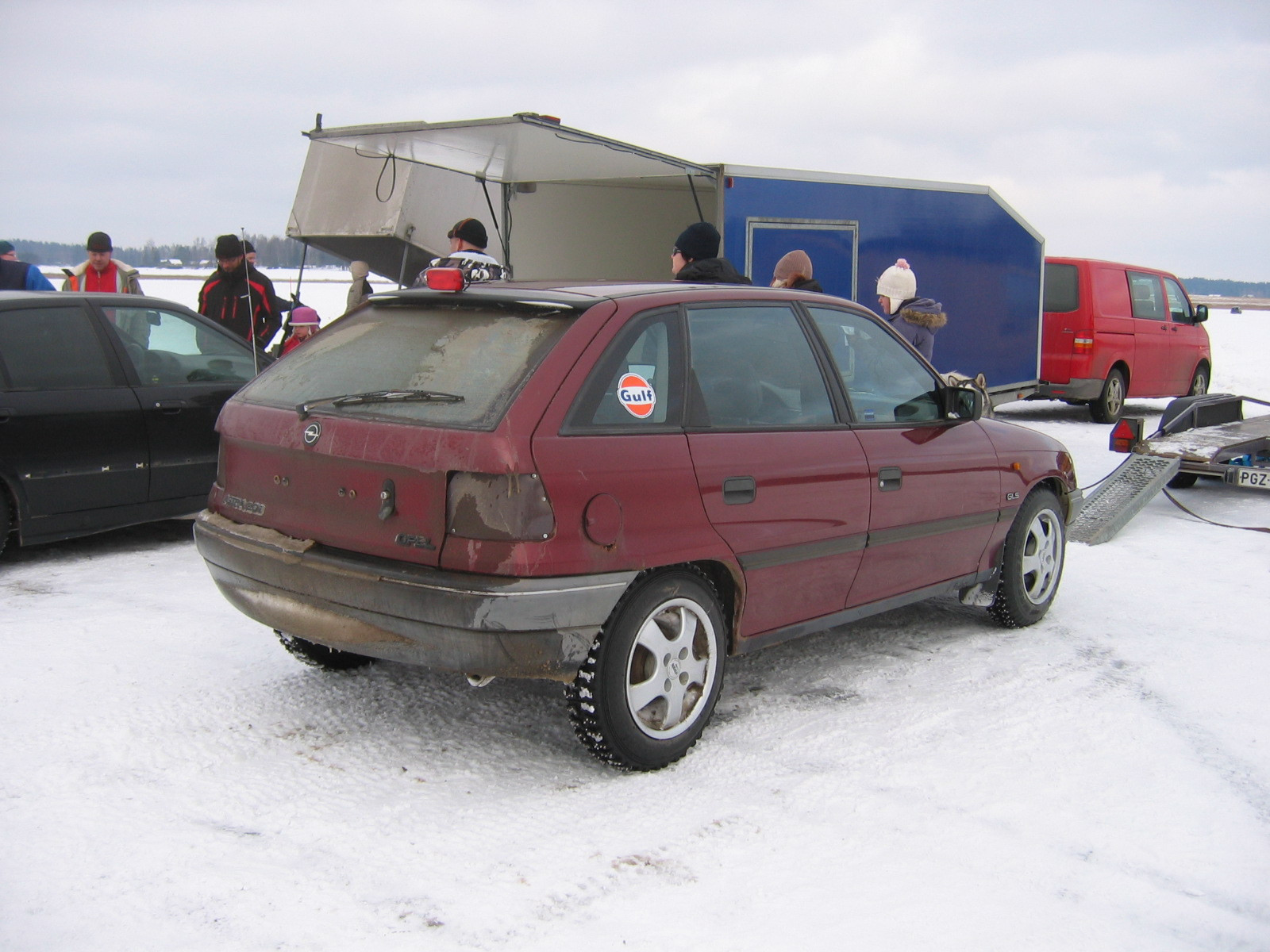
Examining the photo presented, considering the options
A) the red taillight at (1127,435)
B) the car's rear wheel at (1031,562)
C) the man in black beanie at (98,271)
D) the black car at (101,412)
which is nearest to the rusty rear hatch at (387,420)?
the black car at (101,412)

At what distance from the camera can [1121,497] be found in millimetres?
7723

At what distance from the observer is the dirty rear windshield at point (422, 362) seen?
11.1 ft

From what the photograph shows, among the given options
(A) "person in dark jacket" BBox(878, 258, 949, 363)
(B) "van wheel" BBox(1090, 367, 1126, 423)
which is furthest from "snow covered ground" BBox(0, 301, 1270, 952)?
(B) "van wheel" BBox(1090, 367, 1126, 423)

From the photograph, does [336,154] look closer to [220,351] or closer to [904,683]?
[220,351]

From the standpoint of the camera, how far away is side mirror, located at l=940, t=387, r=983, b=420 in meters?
4.80

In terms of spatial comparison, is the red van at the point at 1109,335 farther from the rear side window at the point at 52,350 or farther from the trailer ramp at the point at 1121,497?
the rear side window at the point at 52,350

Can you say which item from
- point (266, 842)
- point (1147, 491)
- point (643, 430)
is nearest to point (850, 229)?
point (1147, 491)

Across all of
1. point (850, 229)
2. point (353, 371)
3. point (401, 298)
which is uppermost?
point (850, 229)

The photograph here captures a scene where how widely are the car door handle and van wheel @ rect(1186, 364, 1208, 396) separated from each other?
42.8 feet

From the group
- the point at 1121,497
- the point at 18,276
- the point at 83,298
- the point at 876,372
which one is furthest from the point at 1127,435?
the point at 18,276

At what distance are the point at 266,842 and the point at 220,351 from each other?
15.2 feet

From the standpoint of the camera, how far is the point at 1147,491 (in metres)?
7.70

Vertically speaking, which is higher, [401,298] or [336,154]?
[336,154]

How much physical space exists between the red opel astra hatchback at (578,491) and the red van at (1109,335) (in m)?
9.57
